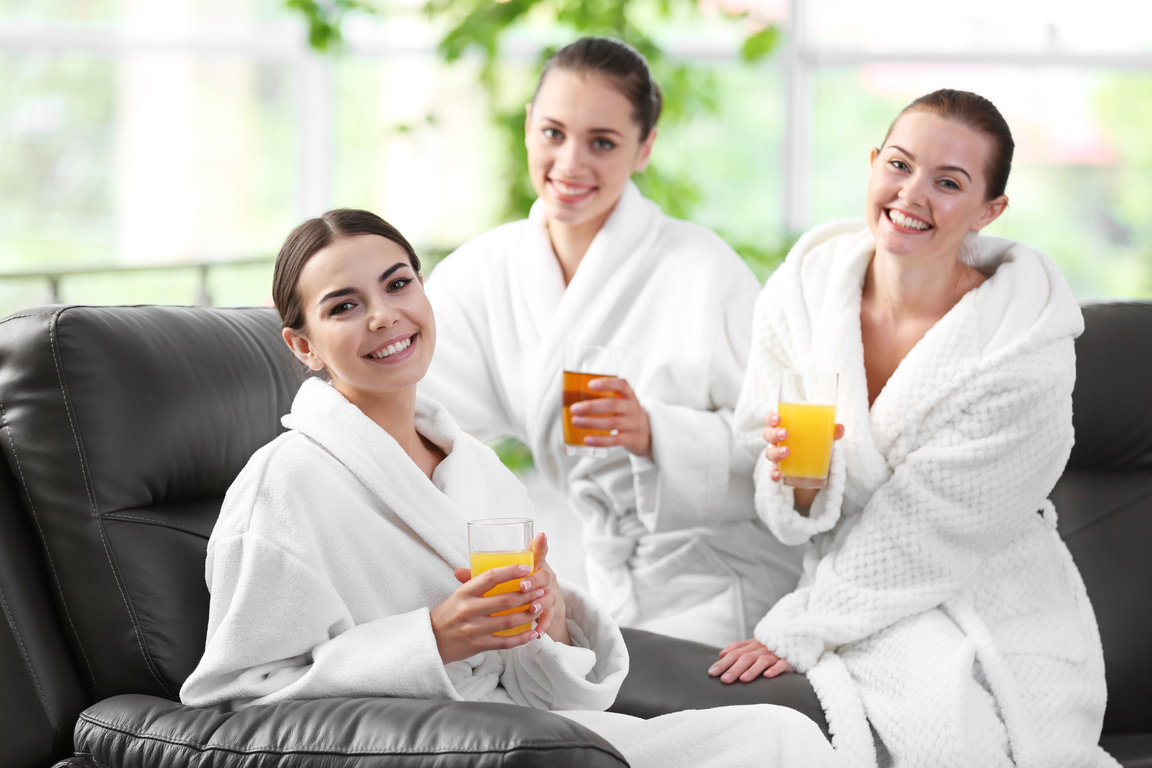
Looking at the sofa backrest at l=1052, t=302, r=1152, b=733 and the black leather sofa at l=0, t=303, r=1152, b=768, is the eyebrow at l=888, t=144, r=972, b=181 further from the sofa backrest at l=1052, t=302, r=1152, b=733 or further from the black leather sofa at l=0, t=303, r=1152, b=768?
the black leather sofa at l=0, t=303, r=1152, b=768

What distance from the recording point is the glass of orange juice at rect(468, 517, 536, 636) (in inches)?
51.6

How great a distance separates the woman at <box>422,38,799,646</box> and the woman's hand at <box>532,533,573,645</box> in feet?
1.80

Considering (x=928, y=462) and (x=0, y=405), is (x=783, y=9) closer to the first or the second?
(x=928, y=462)

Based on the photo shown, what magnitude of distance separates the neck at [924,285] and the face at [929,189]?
0.12 feet

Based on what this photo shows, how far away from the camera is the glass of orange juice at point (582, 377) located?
185 centimetres

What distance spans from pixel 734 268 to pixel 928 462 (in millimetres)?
611

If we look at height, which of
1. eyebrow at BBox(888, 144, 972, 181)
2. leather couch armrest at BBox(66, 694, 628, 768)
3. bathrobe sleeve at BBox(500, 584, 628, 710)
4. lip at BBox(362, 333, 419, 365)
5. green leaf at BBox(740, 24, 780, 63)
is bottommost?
bathrobe sleeve at BBox(500, 584, 628, 710)

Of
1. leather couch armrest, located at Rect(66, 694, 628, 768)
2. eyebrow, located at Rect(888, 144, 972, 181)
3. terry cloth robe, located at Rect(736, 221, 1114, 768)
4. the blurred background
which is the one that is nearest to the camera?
leather couch armrest, located at Rect(66, 694, 628, 768)

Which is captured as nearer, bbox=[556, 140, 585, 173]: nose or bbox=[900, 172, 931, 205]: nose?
bbox=[900, 172, 931, 205]: nose

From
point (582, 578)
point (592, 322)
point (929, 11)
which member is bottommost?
point (582, 578)

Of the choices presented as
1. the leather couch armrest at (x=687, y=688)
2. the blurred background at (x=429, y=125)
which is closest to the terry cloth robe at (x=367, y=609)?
the leather couch armrest at (x=687, y=688)

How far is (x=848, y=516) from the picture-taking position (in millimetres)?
1930

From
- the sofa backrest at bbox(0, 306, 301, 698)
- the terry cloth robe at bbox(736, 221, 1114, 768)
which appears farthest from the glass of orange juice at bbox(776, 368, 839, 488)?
the sofa backrest at bbox(0, 306, 301, 698)

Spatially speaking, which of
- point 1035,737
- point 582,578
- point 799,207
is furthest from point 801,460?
point 799,207
